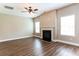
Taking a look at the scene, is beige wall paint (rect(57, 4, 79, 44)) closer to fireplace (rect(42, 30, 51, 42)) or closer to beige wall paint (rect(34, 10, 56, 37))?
beige wall paint (rect(34, 10, 56, 37))

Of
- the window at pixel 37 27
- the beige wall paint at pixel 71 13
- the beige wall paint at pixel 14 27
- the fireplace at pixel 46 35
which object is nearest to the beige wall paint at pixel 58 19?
the beige wall paint at pixel 71 13

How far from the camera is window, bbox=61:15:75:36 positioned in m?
4.71

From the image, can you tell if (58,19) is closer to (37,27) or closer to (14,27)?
(37,27)

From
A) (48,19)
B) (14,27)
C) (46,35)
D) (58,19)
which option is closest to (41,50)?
(46,35)

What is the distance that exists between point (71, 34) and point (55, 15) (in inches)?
78.9

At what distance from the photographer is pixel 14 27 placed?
7254 mm

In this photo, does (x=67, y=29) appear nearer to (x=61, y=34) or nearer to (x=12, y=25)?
(x=61, y=34)

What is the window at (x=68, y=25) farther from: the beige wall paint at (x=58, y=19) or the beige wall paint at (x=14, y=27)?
the beige wall paint at (x=14, y=27)

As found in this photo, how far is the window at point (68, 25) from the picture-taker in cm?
471

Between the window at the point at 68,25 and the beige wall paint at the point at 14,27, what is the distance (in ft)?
15.3

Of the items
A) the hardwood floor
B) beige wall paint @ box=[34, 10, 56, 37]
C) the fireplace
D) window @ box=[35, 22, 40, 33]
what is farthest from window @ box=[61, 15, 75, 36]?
window @ box=[35, 22, 40, 33]

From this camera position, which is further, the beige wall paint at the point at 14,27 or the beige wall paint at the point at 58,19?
the beige wall paint at the point at 14,27

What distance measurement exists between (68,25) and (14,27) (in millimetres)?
5207

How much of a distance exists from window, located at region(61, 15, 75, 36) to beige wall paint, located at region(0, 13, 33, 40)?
4652 mm
